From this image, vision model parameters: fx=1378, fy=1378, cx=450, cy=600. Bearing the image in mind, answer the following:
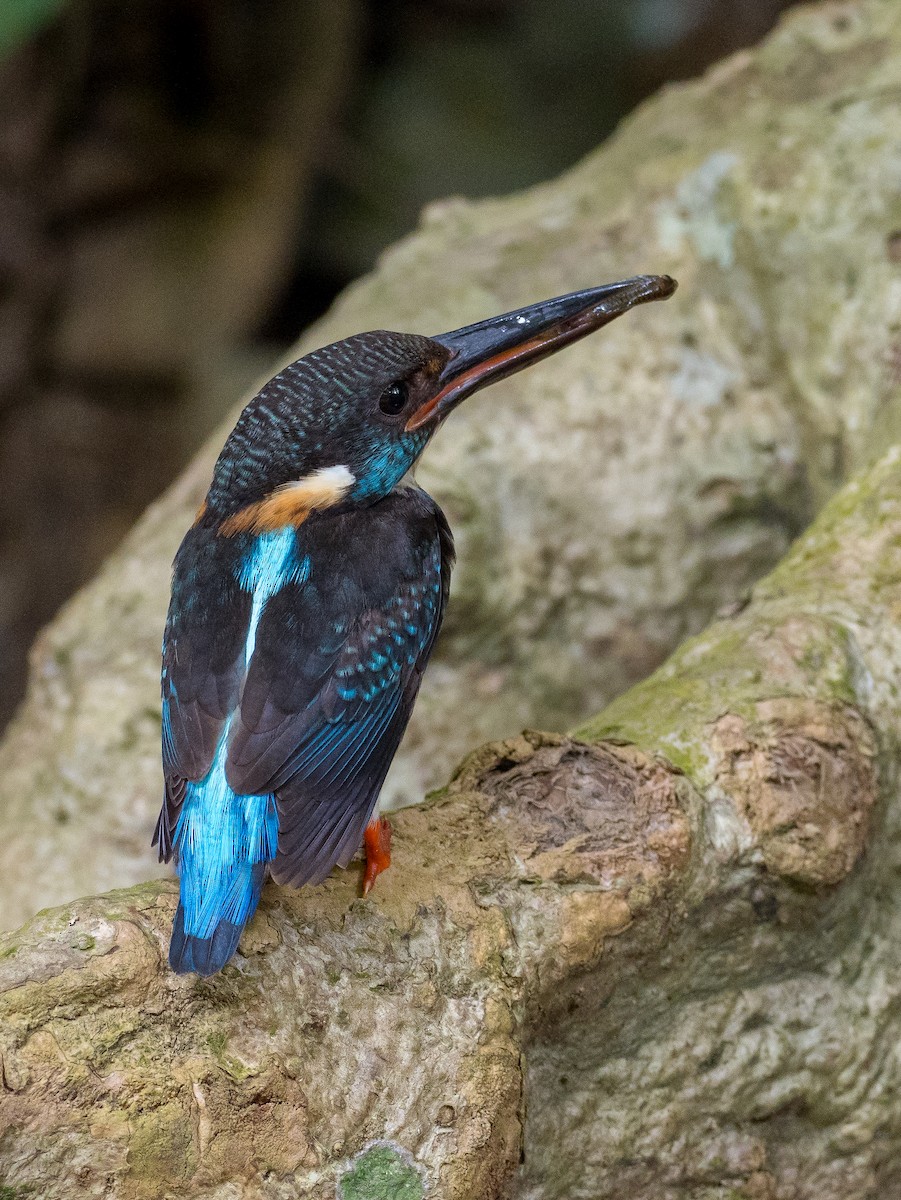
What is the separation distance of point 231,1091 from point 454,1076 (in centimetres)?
31

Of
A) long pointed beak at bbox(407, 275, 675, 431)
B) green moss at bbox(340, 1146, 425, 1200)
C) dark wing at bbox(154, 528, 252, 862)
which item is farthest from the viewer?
long pointed beak at bbox(407, 275, 675, 431)

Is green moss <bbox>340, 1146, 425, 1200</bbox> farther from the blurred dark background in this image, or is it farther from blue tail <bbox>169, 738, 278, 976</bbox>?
the blurred dark background

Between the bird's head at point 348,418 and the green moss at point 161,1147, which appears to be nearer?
the green moss at point 161,1147

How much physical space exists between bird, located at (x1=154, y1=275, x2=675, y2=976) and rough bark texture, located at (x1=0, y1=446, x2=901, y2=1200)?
104mm

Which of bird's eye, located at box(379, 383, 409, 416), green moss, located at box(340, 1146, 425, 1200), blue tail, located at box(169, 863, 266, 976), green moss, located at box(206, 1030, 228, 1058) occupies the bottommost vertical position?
green moss, located at box(340, 1146, 425, 1200)

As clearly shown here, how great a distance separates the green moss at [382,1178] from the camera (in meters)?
1.82

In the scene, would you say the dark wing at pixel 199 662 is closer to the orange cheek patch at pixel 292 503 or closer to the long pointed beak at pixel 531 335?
the orange cheek patch at pixel 292 503

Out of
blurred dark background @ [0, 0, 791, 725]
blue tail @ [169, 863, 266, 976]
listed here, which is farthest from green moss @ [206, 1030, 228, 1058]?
blurred dark background @ [0, 0, 791, 725]

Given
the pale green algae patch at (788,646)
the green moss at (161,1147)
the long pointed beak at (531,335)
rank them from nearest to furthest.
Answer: the green moss at (161,1147), the pale green algae patch at (788,646), the long pointed beak at (531,335)

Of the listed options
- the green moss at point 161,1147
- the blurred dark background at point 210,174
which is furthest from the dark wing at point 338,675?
the blurred dark background at point 210,174

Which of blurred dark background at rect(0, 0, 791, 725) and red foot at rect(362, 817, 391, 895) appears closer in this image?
red foot at rect(362, 817, 391, 895)

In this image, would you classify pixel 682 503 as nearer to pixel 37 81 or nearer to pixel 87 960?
pixel 87 960

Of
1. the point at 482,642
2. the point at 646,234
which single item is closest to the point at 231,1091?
the point at 482,642

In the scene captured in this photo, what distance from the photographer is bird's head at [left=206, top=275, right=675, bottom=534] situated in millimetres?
2395
